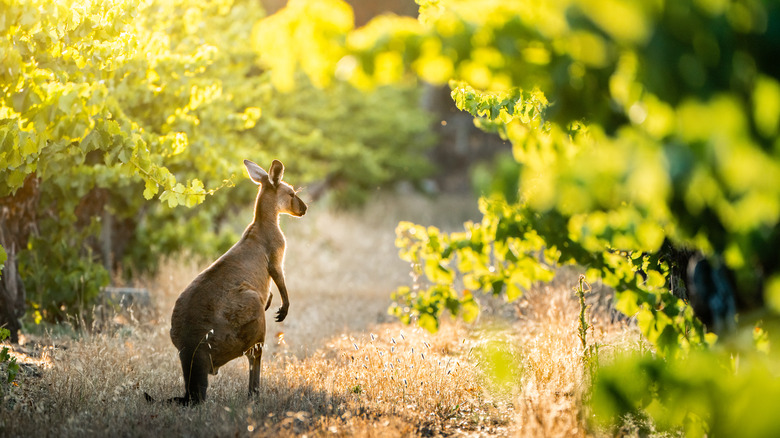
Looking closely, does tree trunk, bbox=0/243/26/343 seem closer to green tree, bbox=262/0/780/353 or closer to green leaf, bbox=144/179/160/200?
green leaf, bbox=144/179/160/200

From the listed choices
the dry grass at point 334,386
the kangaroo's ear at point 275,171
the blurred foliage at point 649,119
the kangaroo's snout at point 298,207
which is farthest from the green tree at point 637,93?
the kangaroo's snout at point 298,207

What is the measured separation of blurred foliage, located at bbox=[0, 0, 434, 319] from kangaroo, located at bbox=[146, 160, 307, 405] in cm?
70

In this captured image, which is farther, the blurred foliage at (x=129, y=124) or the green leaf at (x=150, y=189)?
the green leaf at (x=150, y=189)

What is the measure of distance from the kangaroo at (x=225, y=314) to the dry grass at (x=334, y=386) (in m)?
0.31

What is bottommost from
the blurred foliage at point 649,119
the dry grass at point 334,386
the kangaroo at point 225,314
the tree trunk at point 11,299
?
the tree trunk at point 11,299

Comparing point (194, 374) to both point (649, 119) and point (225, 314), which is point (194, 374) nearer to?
point (225, 314)

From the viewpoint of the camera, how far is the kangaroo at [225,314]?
5.50 meters

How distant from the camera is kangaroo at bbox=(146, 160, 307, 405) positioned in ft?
18.0

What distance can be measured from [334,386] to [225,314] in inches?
50.4

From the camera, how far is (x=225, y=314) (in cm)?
561

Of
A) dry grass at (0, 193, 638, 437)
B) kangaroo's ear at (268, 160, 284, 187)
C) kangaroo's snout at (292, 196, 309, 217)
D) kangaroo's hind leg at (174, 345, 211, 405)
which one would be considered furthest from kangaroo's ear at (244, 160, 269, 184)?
kangaroo's hind leg at (174, 345, 211, 405)

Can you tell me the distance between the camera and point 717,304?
3.84 metres

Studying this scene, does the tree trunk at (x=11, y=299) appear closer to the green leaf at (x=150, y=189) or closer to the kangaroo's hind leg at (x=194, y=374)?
Answer: the green leaf at (x=150, y=189)

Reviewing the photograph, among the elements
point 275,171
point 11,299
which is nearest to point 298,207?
point 275,171
